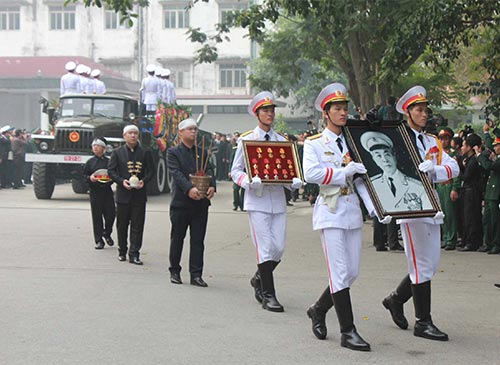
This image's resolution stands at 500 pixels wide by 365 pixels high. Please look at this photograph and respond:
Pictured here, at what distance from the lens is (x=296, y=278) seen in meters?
10.9

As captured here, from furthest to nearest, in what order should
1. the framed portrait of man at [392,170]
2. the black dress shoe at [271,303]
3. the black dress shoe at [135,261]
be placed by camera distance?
the black dress shoe at [135,261], the black dress shoe at [271,303], the framed portrait of man at [392,170]

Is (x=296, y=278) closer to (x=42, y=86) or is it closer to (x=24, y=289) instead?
(x=24, y=289)

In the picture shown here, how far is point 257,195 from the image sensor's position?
29.1 ft

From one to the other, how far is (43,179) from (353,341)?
1697 cm

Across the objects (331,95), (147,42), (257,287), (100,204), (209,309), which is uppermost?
(147,42)

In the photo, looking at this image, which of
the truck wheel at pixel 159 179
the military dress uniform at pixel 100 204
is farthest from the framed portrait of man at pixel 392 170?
the truck wheel at pixel 159 179

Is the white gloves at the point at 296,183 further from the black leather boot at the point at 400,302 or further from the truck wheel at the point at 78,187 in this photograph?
the truck wheel at the point at 78,187

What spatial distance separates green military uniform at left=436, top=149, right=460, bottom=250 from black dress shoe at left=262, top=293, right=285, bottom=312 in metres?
5.76

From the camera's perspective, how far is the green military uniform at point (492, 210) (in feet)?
43.2

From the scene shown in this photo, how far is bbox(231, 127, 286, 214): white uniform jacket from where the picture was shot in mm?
8867

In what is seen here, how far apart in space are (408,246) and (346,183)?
78 centimetres

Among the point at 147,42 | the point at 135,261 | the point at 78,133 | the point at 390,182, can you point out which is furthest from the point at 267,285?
the point at 147,42

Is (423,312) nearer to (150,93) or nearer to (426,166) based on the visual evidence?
(426,166)

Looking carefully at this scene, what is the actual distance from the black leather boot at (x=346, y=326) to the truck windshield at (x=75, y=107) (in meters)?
17.4
